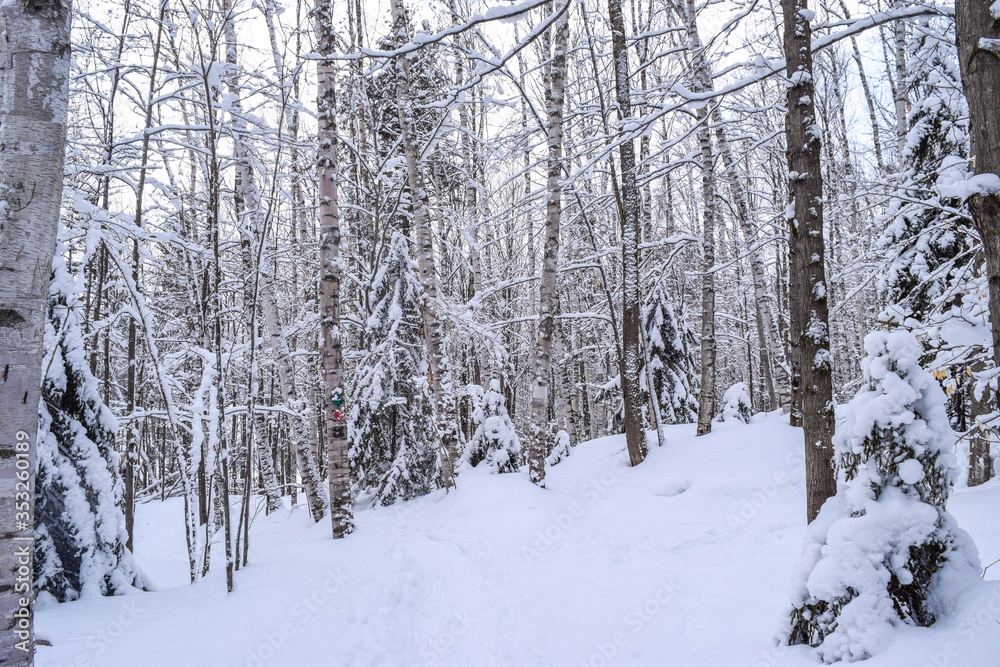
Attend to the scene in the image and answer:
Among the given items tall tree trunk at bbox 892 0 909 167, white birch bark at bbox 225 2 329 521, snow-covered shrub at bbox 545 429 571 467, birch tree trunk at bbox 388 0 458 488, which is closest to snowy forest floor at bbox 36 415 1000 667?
birch tree trunk at bbox 388 0 458 488

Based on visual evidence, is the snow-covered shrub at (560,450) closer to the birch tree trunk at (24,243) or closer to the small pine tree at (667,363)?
the small pine tree at (667,363)

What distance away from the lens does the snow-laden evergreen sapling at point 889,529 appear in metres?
2.80

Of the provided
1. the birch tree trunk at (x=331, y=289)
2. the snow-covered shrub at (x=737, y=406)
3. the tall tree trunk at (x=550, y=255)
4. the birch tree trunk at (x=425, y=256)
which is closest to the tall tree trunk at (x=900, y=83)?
the snow-covered shrub at (x=737, y=406)

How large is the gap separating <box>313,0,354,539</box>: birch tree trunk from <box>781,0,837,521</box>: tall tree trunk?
18.4ft

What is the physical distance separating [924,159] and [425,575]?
28.9 ft

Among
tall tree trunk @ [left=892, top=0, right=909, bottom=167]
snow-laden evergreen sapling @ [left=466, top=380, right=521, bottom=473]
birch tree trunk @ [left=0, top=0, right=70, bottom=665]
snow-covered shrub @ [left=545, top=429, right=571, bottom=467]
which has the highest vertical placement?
tall tree trunk @ [left=892, top=0, right=909, bottom=167]

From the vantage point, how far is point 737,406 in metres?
11.1

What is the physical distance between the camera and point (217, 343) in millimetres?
4742

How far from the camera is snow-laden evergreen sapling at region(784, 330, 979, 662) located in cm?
280

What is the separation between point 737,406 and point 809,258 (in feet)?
26.1

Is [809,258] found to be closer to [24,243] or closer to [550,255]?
[24,243]

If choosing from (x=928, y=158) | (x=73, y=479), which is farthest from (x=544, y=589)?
(x=928, y=158)

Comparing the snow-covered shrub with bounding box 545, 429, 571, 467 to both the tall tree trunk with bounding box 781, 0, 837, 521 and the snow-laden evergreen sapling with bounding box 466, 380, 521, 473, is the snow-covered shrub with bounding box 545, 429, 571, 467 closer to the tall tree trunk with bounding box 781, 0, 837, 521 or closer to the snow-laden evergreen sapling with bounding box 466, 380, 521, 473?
the snow-laden evergreen sapling with bounding box 466, 380, 521, 473

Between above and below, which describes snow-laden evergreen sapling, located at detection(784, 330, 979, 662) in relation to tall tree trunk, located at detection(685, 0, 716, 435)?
below
